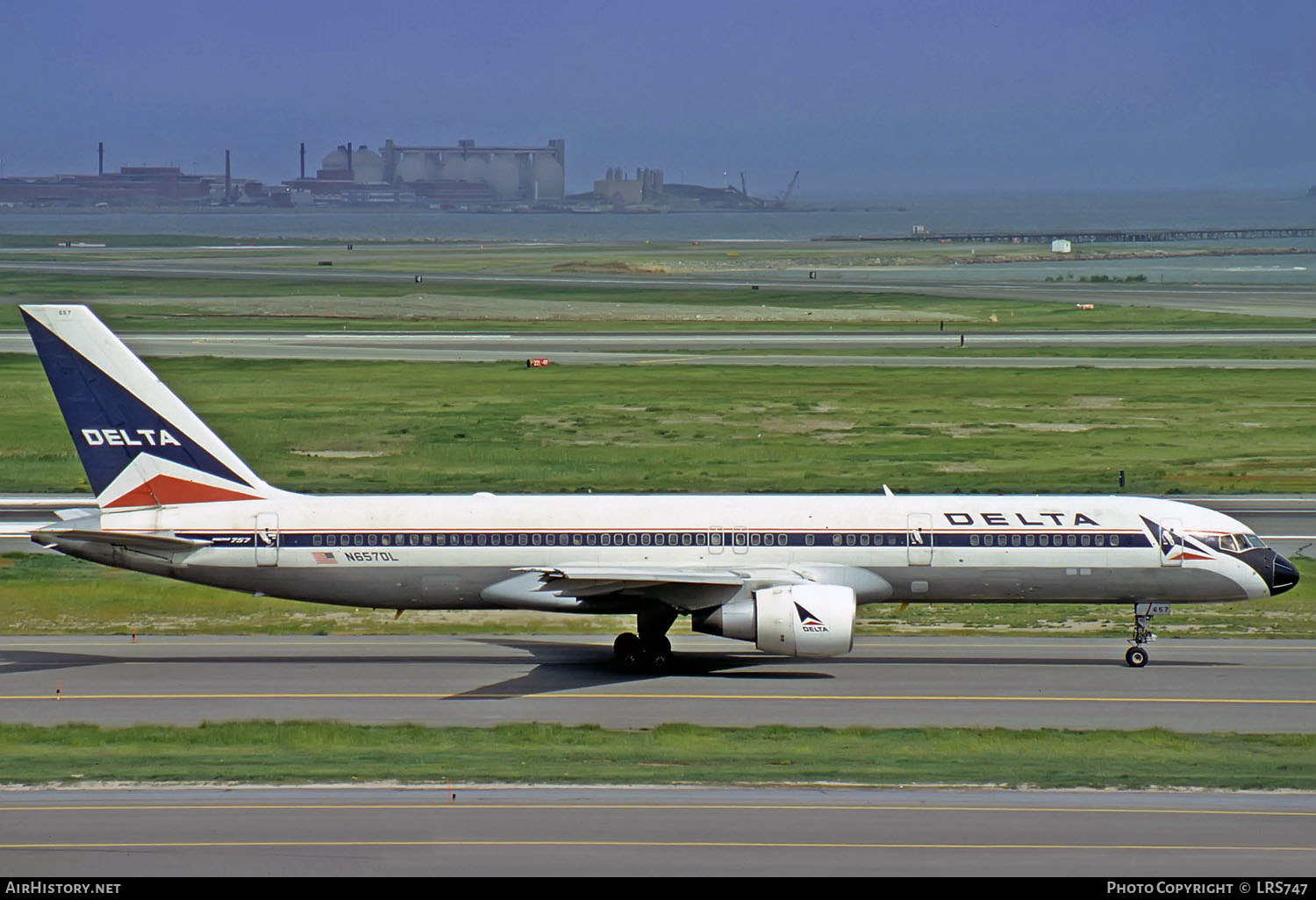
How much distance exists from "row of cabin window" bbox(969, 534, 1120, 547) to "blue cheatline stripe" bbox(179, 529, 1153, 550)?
2 centimetres

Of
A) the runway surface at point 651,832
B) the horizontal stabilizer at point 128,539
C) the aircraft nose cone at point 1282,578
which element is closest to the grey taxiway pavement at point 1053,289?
the aircraft nose cone at point 1282,578

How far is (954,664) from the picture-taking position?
3831cm

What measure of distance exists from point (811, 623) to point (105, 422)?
18.5m

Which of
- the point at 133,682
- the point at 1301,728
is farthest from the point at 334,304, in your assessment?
the point at 1301,728

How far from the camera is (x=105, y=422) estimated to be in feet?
124

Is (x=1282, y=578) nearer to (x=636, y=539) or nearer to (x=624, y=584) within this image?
(x=636, y=539)

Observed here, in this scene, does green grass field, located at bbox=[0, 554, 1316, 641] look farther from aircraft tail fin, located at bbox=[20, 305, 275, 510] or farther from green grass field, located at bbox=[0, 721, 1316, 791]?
green grass field, located at bbox=[0, 721, 1316, 791]

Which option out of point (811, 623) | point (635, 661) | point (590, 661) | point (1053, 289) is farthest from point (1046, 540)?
point (1053, 289)

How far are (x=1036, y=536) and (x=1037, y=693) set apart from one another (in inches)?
181

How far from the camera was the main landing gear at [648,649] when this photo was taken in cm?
3741

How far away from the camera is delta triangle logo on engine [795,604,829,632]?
35.0 metres

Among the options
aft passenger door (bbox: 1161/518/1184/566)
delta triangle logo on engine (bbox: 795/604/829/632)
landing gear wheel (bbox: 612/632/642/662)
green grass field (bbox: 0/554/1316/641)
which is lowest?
green grass field (bbox: 0/554/1316/641)

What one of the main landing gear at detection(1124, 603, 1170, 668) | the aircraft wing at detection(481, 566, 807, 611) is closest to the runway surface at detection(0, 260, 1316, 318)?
the main landing gear at detection(1124, 603, 1170, 668)

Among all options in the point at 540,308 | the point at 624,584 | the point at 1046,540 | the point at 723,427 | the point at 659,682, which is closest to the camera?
the point at 624,584
